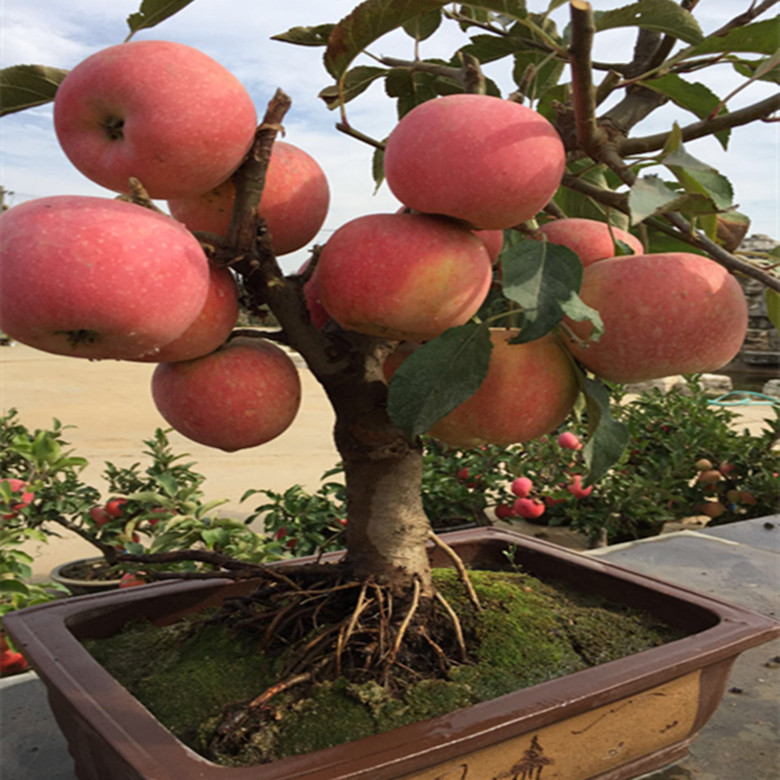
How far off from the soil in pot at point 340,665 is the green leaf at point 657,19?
67 centimetres

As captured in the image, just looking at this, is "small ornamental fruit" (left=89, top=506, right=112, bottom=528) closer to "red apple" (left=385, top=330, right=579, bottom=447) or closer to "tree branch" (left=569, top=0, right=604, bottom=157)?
"red apple" (left=385, top=330, right=579, bottom=447)

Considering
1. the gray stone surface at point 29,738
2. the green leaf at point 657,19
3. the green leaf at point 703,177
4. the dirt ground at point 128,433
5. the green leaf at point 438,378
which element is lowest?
the dirt ground at point 128,433

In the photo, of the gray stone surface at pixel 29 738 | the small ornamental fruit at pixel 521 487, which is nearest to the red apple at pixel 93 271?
the gray stone surface at pixel 29 738

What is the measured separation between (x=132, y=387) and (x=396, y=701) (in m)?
8.48

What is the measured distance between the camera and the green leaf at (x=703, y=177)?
70 centimetres

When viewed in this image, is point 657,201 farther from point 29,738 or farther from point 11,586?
point 11,586

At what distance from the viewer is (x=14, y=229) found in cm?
62

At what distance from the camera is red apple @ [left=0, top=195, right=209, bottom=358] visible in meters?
0.62

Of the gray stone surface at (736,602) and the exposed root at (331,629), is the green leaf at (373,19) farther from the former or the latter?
the gray stone surface at (736,602)

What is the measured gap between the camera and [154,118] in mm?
682

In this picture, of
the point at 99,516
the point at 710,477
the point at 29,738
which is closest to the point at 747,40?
the point at 29,738

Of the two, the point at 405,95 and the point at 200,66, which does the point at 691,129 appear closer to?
the point at 405,95

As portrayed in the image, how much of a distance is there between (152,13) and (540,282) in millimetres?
464

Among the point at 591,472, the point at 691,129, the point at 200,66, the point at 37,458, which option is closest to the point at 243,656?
the point at 591,472
